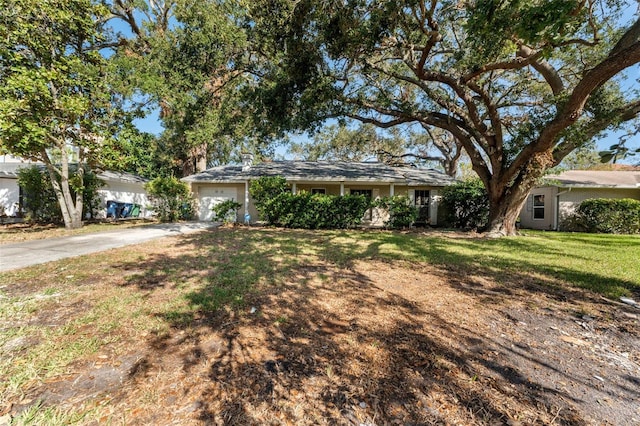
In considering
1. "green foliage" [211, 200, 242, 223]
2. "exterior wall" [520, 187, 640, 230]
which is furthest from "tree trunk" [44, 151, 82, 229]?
"exterior wall" [520, 187, 640, 230]

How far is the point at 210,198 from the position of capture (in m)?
15.2

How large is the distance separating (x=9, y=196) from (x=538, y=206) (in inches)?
1142

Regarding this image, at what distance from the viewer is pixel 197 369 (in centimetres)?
221

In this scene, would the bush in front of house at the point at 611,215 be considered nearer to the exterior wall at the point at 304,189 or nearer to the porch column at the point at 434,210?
the porch column at the point at 434,210

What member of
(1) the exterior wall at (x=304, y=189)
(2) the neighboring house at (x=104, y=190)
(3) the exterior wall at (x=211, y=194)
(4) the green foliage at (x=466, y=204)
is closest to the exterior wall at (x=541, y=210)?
(4) the green foliage at (x=466, y=204)

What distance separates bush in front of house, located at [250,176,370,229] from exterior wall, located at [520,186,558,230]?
1056cm

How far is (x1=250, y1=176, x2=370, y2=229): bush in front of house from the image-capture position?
11.8 m

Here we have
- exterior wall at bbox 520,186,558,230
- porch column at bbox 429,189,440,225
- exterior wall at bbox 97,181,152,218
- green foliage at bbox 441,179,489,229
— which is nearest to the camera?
green foliage at bbox 441,179,489,229

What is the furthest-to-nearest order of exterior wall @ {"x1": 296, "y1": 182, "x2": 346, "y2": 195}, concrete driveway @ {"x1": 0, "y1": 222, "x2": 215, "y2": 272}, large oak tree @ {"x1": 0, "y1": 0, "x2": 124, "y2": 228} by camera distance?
exterior wall @ {"x1": 296, "y1": 182, "x2": 346, "y2": 195} < large oak tree @ {"x1": 0, "y1": 0, "x2": 124, "y2": 228} < concrete driveway @ {"x1": 0, "y1": 222, "x2": 215, "y2": 272}

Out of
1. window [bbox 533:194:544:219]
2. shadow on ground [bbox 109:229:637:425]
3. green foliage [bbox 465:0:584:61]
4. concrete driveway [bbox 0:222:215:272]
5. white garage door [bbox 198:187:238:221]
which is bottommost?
shadow on ground [bbox 109:229:637:425]

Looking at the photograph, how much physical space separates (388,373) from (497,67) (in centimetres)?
927

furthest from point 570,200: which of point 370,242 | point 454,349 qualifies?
point 454,349

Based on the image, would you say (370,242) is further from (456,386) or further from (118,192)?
(118,192)

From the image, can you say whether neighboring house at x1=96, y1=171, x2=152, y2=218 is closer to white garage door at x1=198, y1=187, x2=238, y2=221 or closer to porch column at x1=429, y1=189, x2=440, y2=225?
white garage door at x1=198, y1=187, x2=238, y2=221
